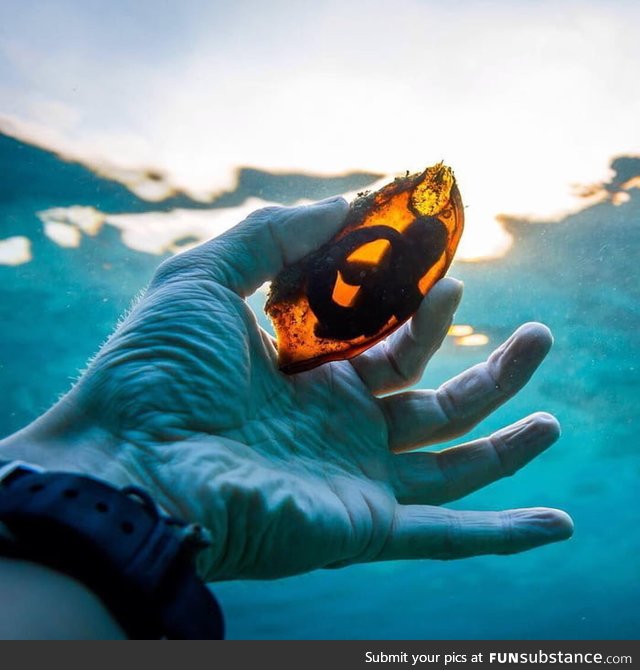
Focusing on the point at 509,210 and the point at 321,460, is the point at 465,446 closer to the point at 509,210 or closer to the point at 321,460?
the point at 321,460

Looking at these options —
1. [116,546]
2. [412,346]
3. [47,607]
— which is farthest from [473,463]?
[47,607]

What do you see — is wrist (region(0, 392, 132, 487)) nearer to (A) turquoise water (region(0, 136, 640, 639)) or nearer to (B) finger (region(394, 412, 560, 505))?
(B) finger (region(394, 412, 560, 505))

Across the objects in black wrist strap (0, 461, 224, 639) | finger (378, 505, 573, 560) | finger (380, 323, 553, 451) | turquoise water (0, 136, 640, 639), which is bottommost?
turquoise water (0, 136, 640, 639)

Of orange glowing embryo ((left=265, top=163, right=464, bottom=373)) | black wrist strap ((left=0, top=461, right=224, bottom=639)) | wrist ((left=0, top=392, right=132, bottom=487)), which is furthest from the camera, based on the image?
orange glowing embryo ((left=265, top=163, right=464, bottom=373))

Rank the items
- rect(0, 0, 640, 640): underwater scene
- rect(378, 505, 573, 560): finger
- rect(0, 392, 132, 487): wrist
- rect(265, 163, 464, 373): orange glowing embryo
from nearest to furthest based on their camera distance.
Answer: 1. rect(0, 392, 132, 487): wrist
2. rect(265, 163, 464, 373): orange glowing embryo
3. rect(378, 505, 573, 560): finger
4. rect(0, 0, 640, 640): underwater scene

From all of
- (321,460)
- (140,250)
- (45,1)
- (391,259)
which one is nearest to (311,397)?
(321,460)

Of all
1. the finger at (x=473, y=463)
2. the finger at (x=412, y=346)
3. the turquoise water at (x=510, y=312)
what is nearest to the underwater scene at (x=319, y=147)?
the turquoise water at (x=510, y=312)

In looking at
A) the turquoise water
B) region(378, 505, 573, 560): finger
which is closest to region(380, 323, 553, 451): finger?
region(378, 505, 573, 560): finger
